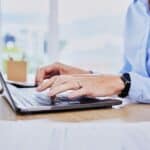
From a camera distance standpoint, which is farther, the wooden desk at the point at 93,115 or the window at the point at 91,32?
the window at the point at 91,32

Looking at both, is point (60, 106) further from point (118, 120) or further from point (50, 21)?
point (50, 21)

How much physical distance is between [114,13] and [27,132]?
1567 mm

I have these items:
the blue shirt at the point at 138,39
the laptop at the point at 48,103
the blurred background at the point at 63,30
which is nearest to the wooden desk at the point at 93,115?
the laptop at the point at 48,103

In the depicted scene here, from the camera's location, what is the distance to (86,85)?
889 mm

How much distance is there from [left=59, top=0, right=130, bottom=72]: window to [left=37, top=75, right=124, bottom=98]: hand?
1133mm

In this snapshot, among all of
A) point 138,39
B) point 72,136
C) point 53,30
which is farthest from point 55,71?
point 53,30

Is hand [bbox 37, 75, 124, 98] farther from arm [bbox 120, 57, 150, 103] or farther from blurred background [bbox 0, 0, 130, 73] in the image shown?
blurred background [bbox 0, 0, 130, 73]

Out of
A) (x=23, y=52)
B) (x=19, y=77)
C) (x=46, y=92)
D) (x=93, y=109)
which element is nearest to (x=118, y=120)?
(x=93, y=109)

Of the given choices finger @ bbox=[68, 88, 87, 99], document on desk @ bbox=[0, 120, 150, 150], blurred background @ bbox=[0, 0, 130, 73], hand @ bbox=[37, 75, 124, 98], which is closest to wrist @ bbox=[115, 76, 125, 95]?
hand @ bbox=[37, 75, 124, 98]

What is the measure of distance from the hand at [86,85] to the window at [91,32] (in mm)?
1133

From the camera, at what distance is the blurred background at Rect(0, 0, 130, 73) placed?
2016mm

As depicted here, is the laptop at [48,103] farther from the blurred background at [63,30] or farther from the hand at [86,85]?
the blurred background at [63,30]

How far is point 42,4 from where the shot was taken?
6.60ft

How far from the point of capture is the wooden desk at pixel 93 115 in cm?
73
